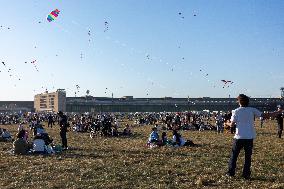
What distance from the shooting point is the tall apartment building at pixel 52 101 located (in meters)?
163

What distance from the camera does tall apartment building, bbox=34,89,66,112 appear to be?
536 feet

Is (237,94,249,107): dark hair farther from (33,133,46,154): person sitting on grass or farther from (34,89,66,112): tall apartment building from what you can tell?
(34,89,66,112): tall apartment building

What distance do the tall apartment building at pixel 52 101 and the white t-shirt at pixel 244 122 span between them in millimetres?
153065

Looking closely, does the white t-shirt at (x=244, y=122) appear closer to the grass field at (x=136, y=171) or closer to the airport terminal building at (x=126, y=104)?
the grass field at (x=136, y=171)

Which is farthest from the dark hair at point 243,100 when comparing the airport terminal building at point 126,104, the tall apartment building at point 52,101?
the airport terminal building at point 126,104

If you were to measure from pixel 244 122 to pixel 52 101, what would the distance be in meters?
163

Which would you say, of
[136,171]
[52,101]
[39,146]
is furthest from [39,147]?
[52,101]

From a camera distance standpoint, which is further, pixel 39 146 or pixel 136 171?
pixel 39 146

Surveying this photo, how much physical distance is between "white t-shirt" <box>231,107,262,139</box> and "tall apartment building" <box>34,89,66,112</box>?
153065 millimetres

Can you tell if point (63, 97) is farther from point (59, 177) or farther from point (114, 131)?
point (59, 177)

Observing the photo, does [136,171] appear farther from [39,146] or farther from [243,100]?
[39,146]

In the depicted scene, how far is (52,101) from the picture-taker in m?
169

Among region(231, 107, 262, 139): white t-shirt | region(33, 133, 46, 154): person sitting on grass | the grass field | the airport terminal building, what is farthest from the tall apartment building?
region(231, 107, 262, 139): white t-shirt

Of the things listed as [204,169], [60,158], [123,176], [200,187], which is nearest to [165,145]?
[60,158]
